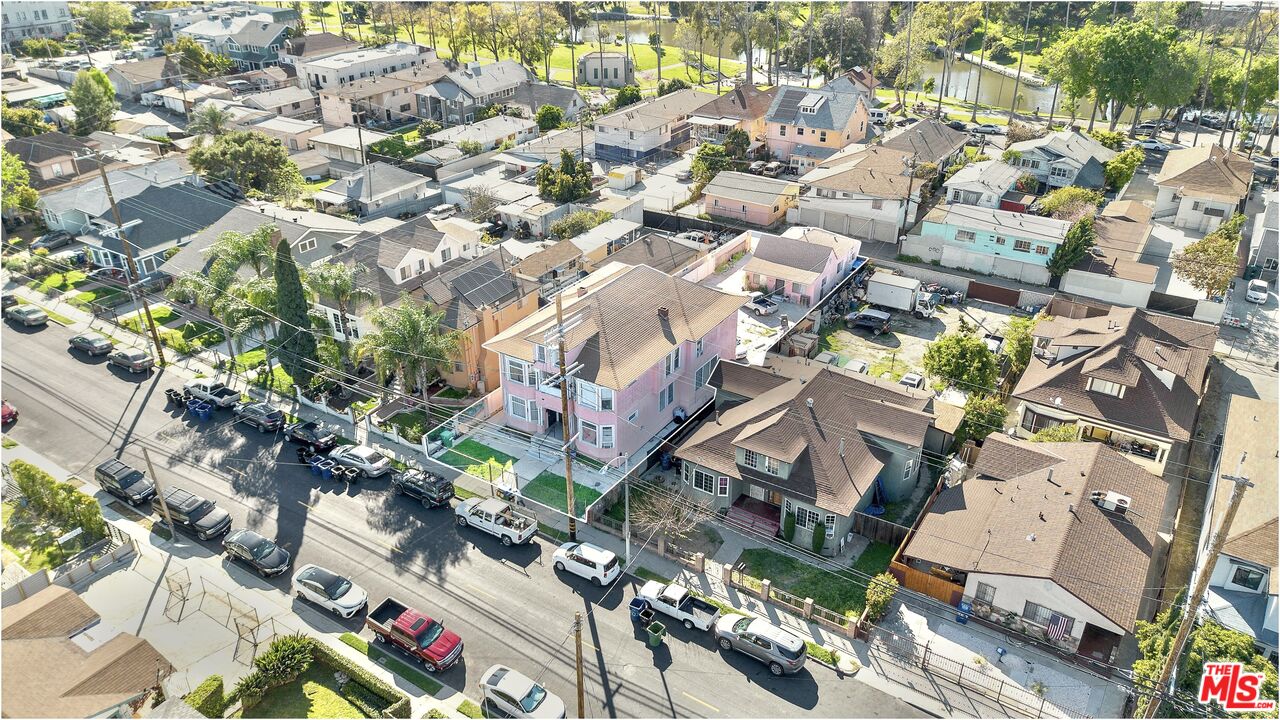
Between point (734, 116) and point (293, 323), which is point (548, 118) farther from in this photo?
point (293, 323)

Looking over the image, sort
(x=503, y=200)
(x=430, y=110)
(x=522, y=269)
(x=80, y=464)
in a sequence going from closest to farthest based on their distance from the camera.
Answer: (x=80, y=464)
(x=522, y=269)
(x=503, y=200)
(x=430, y=110)

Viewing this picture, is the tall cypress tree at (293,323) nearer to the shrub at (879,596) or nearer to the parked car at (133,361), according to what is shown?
the parked car at (133,361)

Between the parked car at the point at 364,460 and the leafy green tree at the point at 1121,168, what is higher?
the leafy green tree at the point at 1121,168

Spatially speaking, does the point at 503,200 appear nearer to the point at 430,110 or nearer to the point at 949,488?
the point at 430,110

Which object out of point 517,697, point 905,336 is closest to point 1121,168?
point 905,336

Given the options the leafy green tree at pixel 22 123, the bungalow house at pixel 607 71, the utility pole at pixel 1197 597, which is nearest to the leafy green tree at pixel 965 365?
the utility pole at pixel 1197 597

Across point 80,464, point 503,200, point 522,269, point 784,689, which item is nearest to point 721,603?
point 784,689

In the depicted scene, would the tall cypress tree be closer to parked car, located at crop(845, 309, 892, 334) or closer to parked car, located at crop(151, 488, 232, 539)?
parked car, located at crop(151, 488, 232, 539)
